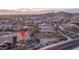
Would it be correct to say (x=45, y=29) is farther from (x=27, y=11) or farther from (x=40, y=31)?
(x=27, y=11)

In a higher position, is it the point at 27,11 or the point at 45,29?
the point at 27,11

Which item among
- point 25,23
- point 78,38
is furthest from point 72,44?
point 25,23

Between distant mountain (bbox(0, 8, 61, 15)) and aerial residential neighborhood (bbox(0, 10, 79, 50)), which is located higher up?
distant mountain (bbox(0, 8, 61, 15))

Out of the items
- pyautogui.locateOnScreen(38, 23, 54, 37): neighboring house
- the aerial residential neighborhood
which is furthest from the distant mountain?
pyautogui.locateOnScreen(38, 23, 54, 37): neighboring house

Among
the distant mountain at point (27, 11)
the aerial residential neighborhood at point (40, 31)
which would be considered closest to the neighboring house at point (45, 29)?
the aerial residential neighborhood at point (40, 31)

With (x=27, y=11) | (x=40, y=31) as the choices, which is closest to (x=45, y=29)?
(x=40, y=31)

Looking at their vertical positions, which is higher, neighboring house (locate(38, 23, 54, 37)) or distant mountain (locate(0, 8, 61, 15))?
distant mountain (locate(0, 8, 61, 15))

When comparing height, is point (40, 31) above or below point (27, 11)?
below

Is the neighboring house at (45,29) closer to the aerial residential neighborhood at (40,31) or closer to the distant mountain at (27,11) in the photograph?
the aerial residential neighborhood at (40,31)

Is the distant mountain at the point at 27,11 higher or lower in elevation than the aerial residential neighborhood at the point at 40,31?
higher

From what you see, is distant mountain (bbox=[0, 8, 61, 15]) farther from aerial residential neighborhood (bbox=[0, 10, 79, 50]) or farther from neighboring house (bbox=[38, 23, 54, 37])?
neighboring house (bbox=[38, 23, 54, 37])
